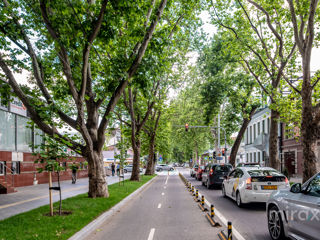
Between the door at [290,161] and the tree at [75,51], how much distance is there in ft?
82.9

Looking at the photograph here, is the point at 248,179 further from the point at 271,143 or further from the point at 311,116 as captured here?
the point at 271,143

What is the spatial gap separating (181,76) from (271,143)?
1150 cm

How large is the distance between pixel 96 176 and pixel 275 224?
7.91 meters

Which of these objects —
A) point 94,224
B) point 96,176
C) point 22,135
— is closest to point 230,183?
point 96,176

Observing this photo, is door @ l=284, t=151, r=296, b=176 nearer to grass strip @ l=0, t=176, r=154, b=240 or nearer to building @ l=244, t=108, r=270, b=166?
building @ l=244, t=108, r=270, b=166

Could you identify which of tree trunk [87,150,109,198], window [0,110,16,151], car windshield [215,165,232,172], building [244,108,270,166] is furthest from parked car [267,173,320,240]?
building [244,108,270,166]

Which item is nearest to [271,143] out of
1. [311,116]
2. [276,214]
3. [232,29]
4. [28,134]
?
[311,116]

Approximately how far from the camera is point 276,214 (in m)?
6.09

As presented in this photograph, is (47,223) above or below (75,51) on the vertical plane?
below

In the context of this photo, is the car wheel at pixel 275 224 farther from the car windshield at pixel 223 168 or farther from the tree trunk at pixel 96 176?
the car windshield at pixel 223 168

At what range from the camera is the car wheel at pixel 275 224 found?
5.91 m

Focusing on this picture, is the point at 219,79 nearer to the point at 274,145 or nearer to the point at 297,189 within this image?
the point at 274,145

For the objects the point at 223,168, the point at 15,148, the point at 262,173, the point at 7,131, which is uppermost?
the point at 7,131

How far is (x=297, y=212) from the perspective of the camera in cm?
519
